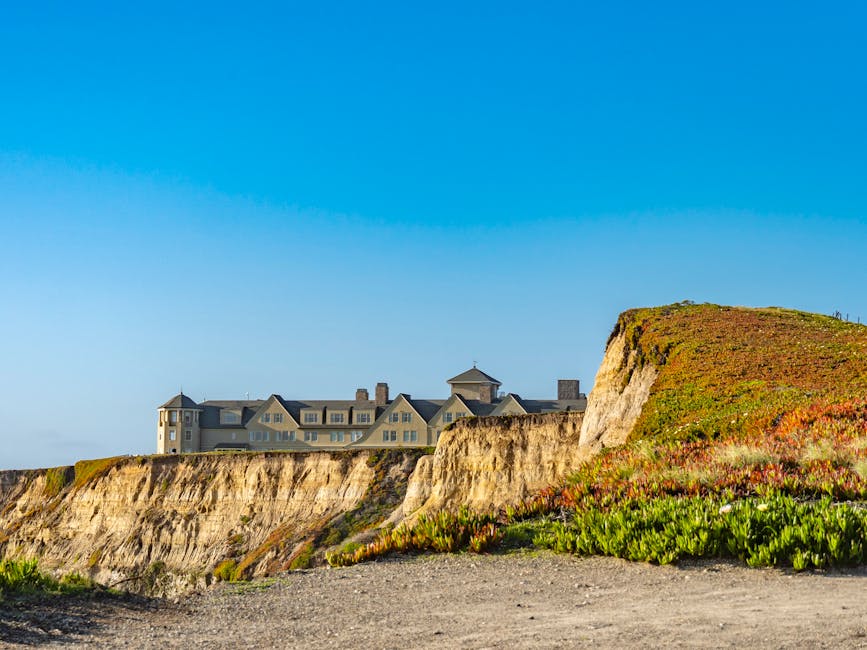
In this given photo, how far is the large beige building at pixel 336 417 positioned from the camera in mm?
88125

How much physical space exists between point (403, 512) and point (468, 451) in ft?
16.9

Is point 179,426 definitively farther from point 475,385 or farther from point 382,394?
point 475,385

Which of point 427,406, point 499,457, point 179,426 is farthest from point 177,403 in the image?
point 499,457

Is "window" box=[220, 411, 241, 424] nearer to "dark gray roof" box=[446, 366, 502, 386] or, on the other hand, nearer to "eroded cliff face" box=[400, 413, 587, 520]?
"dark gray roof" box=[446, 366, 502, 386]

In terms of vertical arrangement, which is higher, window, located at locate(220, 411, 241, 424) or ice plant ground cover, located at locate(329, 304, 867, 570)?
window, located at locate(220, 411, 241, 424)

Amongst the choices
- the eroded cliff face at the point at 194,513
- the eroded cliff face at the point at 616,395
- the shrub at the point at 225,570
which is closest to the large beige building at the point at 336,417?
the eroded cliff face at the point at 194,513

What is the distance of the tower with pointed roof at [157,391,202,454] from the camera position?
96875mm

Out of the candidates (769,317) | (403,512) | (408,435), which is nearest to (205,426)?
(408,435)

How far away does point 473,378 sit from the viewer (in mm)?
92688

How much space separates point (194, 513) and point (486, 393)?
122ft

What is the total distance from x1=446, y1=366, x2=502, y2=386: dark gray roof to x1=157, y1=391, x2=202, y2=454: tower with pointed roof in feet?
86.8

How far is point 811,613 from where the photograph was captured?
9336 millimetres

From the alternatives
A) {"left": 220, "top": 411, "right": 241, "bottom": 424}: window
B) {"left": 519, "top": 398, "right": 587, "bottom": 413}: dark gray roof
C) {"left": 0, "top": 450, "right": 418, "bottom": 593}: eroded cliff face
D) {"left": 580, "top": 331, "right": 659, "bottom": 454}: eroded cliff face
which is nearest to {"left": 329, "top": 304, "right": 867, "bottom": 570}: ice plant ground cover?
{"left": 580, "top": 331, "right": 659, "bottom": 454}: eroded cliff face

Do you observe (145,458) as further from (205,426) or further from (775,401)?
(775,401)
